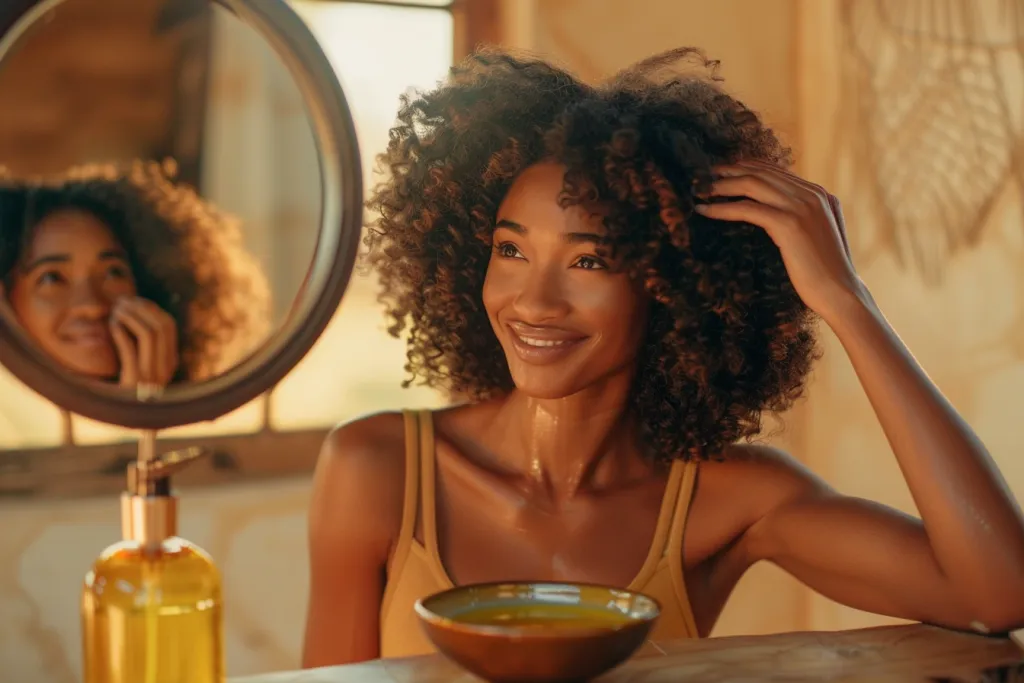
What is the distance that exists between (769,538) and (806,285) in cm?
32

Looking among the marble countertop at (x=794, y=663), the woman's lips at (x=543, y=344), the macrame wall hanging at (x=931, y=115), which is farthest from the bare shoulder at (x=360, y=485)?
the macrame wall hanging at (x=931, y=115)

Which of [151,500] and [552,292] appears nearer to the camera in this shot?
[151,500]

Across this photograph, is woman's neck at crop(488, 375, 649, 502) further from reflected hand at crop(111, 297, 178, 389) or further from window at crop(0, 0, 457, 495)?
reflected hand at crop(111, 297, 178, 389)

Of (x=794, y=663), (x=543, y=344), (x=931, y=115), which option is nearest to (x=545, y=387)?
(x=543, y=344)

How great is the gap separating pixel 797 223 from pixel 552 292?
9.5 inches

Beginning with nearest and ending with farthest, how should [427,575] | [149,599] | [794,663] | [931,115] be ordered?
[149,599] → [794,663] → [427,575] → [931,115]

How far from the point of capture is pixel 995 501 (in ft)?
3.70

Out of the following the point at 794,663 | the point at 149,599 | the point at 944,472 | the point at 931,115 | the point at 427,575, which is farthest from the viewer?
the point at 931,115

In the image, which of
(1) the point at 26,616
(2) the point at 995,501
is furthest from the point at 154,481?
(1) the point at 26,616

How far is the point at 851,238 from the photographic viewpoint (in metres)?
2.36

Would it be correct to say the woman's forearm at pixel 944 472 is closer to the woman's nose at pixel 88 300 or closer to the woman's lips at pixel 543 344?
the woman's lips at pixel 543 344

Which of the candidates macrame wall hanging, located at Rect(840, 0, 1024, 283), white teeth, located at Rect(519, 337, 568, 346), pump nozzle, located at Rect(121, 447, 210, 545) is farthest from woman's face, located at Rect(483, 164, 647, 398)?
macrame wall hanging, located at Rect(840, 0, 1024, 283)

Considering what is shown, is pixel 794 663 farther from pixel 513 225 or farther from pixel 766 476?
pixel 513 225

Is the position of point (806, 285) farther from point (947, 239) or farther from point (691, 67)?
point (691, 67)
